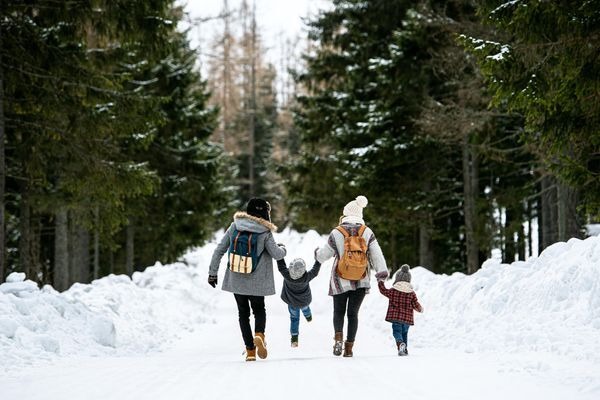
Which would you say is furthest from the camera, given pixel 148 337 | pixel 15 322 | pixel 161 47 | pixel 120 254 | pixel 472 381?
pixel 120 254

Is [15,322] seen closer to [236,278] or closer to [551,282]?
[236,278]

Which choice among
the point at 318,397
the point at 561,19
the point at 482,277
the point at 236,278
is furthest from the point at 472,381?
the point at 482,277

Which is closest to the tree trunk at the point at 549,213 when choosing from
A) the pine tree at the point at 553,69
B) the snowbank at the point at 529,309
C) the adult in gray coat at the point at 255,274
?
the snowbank at the point at 529,309

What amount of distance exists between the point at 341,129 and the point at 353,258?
42.7 ft

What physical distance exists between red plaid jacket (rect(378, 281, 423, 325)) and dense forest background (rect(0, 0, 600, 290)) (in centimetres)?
300

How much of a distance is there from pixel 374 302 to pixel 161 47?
25.4 ft

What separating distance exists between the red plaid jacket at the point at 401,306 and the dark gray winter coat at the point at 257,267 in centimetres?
159

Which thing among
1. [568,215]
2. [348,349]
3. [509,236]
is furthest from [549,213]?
[348,349]

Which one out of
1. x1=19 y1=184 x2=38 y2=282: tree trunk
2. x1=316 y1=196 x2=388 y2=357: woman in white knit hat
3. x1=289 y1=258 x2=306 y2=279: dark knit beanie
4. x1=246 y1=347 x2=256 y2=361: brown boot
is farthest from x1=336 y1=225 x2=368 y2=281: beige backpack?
x1=19 y1=184 x2=38 y2=282: tree trunk

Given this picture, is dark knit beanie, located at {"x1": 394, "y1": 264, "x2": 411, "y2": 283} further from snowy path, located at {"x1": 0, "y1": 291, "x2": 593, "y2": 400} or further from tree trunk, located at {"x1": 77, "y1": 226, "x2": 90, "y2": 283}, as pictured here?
tree trunk, located at {"x1": 77, "y1": 226, "x2": 90, "y2": 283}

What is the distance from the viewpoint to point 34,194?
577 inches

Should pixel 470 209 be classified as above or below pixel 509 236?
above

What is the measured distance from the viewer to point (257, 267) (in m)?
7.40

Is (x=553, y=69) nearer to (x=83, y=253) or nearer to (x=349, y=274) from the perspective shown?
(x=349, y=274)
